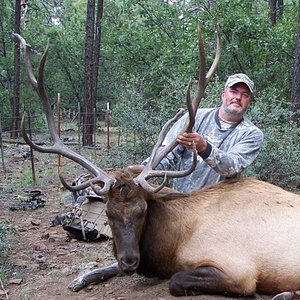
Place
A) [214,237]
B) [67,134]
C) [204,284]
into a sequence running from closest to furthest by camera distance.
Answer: [204,284], [214,237], [67,134]

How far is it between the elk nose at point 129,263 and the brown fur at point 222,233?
0.08 ft

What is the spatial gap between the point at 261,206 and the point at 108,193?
1.27 meters

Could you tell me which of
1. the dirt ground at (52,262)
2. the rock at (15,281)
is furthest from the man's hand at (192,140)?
the rock at (15,281)

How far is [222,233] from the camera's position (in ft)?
14.7

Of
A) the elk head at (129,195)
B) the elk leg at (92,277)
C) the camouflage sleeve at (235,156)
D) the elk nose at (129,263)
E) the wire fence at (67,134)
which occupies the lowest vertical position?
the wire fence at (67,134)

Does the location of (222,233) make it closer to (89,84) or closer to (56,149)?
(56,149)

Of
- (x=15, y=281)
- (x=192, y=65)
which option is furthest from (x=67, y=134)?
(x=15, y=281)

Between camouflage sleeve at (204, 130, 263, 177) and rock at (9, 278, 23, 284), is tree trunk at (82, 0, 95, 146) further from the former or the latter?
camouflage sleeve at (204, 130, 263, 177)

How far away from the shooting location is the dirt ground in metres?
4.84

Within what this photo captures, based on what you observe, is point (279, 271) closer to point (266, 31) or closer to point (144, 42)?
point (266, 31)

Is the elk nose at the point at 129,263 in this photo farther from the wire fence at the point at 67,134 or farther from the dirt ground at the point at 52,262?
the wire fence at the point at 67,134

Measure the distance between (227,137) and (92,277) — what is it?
1831 mm

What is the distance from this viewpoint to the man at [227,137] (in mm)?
5055

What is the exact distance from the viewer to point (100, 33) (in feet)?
74.9
